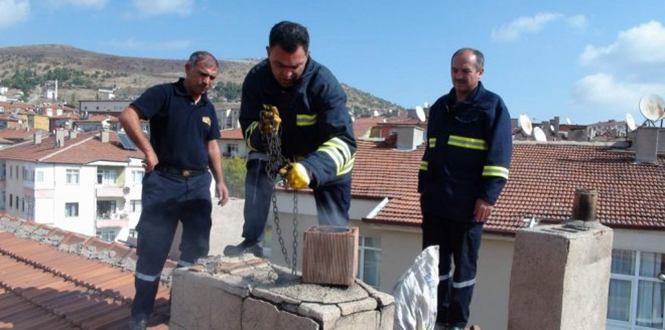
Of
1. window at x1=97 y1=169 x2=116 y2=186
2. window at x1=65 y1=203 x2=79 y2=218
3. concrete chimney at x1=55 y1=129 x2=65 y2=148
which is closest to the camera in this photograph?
concrete chimney at x1=55 y1=129 x2=65 y2=148

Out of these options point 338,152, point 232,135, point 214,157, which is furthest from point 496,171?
point 232,135

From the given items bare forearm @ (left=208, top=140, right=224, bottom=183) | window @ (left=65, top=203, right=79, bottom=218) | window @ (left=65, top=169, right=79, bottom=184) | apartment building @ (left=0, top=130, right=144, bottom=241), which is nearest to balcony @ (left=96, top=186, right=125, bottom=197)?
apartment building @ (left=0, top=130, right=144, bottom=241)

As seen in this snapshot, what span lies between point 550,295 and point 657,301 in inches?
430

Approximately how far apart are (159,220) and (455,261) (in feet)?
7.05

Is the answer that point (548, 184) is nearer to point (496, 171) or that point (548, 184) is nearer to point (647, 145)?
point (647, 145)

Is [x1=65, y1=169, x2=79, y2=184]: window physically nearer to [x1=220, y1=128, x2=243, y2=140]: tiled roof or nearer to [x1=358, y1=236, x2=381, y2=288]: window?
[x1=220, y1=128, x2=243, y2=140]: tiled roof

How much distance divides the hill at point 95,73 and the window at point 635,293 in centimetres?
12139

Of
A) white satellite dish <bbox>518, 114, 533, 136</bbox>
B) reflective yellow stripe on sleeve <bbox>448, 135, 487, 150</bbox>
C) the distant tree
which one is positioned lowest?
the distant tree

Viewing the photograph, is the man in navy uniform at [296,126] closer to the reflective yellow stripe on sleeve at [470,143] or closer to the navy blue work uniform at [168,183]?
the navy blue work uniform at [168,183]

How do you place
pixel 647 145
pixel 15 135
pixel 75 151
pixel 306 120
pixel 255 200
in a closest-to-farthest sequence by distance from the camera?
pixel 306 120
pixel 255 200
pixel 647 145
pixel 75 151
pixel 15 135

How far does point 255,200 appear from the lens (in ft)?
12.7

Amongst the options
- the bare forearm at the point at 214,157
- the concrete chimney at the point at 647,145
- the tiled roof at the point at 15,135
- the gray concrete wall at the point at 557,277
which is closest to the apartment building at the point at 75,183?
the tiled roof at the point at 15,135

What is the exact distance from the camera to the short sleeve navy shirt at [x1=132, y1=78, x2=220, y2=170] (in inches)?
168

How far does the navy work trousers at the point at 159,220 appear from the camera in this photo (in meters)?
4.27
